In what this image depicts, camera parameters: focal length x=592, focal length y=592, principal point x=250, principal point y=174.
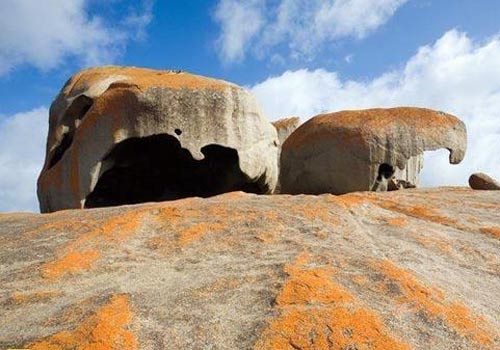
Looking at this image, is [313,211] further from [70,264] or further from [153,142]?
[153,142]

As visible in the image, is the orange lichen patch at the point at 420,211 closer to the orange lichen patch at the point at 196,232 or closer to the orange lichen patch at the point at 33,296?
the orange lichen patch at the point at 196,232

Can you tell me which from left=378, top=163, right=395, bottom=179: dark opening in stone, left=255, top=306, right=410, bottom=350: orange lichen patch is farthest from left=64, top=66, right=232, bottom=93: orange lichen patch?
left=255, top=306, right=410, bottom=350: orange lichen patch

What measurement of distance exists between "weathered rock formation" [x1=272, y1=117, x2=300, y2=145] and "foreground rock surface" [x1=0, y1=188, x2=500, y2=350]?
15726mm

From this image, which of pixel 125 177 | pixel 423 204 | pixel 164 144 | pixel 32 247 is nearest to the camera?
pixel 32 247

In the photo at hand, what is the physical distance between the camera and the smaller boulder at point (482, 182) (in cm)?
1345

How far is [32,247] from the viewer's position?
6578 mm

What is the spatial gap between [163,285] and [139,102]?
849 cm

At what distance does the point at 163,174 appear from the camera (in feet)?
53.1

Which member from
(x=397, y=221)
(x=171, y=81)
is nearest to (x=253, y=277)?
(x=397, y=221)

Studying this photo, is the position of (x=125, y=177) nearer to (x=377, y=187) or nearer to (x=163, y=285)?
(x=377, y=187)

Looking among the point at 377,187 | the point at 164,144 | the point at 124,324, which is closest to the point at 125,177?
the point at 164,144

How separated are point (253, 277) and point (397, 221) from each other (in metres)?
3.08

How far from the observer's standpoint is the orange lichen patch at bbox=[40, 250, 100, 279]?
5691 millimetres

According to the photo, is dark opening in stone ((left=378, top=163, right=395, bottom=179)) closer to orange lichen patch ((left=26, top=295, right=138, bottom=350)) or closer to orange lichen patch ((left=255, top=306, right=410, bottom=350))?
orange lichen patch ((left=255, top=306, right=410, bottom=350))
